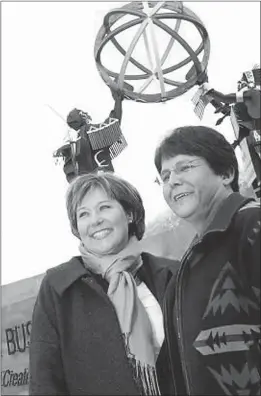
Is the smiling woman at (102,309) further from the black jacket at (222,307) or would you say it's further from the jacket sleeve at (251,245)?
the jacket sleeve at (251,245)

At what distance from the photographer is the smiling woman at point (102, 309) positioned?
4.12 ft

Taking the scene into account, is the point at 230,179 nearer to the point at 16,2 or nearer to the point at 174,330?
the point at 174,330

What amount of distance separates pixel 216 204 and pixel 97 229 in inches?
13.8

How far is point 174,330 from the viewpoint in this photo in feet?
4.02

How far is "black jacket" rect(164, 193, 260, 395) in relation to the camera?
1105mm

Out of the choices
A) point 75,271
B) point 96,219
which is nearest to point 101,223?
point 96,219

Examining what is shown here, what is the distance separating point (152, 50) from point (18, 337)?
6.03 ft

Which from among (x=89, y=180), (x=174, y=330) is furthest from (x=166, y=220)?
(x=174, y=330)

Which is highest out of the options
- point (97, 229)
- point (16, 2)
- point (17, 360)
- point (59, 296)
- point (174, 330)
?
point (16, 2)

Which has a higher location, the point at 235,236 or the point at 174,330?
the point at 235,236

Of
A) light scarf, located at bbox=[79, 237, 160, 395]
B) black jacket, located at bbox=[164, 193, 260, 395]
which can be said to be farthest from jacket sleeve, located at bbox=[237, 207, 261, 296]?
light scarf, located at bbox=[79, 237, 160, 395]

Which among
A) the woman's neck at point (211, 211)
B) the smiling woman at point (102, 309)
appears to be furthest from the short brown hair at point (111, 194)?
the woman's neck at point (211, 211)

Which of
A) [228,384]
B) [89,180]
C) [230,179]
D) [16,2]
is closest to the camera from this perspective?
[228,384]

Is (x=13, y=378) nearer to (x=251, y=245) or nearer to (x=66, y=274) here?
(x=66, y=274)
